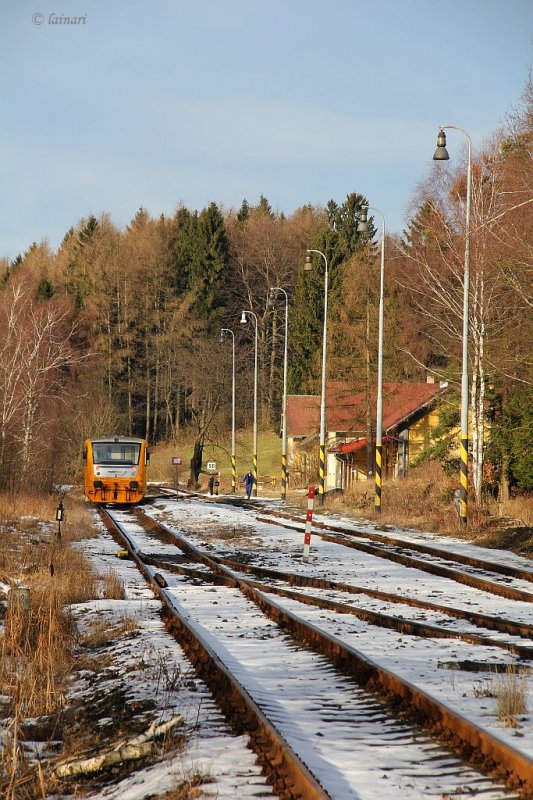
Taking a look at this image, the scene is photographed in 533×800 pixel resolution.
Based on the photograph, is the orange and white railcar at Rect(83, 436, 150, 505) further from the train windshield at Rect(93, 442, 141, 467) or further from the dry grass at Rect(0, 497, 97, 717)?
the dry grass at Rect(0, 497, 97, 717)

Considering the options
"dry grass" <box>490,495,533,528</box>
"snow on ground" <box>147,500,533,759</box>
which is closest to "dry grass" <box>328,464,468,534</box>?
"dry grass" <box>490,495,533,528</box>

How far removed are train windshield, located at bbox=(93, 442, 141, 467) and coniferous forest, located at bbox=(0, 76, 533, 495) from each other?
203cm

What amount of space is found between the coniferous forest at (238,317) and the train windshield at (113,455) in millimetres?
2032

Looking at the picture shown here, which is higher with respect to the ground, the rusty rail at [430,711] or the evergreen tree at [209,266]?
the evergreen tree at [209,266]

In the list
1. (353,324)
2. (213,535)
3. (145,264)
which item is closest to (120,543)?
(213,535)

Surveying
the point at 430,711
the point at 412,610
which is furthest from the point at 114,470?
the point at 430,711

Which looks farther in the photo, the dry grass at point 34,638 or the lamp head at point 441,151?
the lamp head at point 441,151

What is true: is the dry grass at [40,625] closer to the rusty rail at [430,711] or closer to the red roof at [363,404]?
the rusty rail at [430,711]

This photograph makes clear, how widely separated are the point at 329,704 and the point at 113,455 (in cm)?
3403

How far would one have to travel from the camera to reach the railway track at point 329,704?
18.4ft

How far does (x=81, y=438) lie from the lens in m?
65.9

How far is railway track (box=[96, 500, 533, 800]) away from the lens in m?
5.62

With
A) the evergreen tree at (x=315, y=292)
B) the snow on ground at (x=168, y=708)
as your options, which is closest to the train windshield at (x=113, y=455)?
the snow on ground at (x=168, y=708)

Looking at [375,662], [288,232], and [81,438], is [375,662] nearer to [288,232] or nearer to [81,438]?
[81,438]
